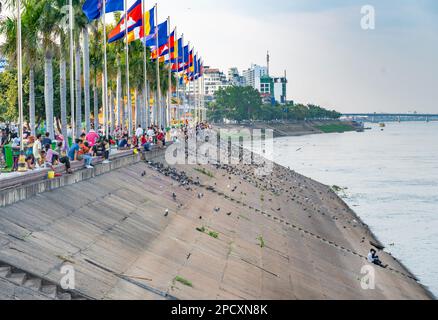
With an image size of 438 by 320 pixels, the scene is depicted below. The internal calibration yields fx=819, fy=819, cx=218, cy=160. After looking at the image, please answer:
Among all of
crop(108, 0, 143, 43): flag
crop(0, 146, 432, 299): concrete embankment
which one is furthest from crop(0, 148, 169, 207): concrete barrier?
crop(108, 0, 143, 43): flag

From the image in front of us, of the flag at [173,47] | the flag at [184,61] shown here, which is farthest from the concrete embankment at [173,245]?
the flag at [184,61]

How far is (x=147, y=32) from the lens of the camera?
60.8m

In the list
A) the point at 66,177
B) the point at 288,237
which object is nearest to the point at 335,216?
the point at 288,237

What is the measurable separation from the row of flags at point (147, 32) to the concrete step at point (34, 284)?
89.8 ft

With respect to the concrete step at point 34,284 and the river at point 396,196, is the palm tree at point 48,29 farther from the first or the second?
the concrete step at point 34,284

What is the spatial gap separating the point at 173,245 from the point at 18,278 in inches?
413

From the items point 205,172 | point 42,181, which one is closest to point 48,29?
point 205,172

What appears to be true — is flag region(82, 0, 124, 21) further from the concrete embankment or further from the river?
the river

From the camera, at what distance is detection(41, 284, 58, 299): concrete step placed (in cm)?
1762

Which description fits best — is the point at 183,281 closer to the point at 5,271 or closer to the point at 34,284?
the point at 34,284

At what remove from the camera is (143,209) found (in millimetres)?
33781

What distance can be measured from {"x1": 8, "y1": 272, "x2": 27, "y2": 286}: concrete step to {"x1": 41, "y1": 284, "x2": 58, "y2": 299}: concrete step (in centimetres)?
47

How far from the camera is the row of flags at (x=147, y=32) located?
4452cm
